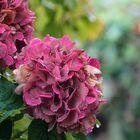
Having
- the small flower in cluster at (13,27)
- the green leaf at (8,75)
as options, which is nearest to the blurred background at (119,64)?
the green leaf at (8,75)

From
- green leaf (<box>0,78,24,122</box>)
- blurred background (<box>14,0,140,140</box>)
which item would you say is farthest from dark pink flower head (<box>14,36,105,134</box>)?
blurred background (<box>14,0,140,140</box>)

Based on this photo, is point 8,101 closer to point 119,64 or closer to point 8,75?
point 8,75

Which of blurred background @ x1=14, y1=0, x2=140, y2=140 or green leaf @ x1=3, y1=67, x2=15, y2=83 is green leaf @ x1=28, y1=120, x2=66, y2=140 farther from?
blurred background @ x1=14, y1=0, x2=140, y2=140

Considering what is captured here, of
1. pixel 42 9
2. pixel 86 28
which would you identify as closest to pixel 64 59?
pixel 42 9

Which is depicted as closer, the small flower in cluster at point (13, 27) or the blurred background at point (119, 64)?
the small flower in cluster at point (13, 27)

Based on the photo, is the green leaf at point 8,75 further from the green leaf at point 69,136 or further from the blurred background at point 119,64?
the blurred background at point 119,64
